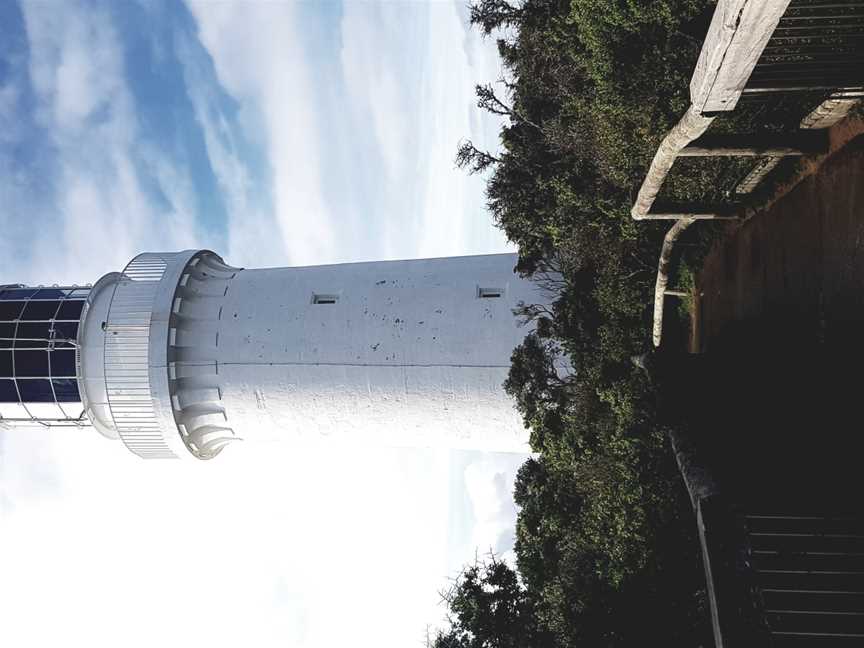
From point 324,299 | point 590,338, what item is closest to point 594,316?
point 590,338

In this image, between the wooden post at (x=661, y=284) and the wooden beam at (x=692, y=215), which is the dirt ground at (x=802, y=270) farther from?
the wooden post at (x=661, y=284)

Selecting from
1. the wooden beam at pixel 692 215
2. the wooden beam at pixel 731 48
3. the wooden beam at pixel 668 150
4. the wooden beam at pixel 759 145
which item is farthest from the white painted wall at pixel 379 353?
the wooden beam at pixel 731 48

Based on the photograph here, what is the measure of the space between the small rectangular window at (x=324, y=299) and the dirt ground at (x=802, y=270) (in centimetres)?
682

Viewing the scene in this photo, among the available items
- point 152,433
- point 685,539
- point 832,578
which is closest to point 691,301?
point 685,539

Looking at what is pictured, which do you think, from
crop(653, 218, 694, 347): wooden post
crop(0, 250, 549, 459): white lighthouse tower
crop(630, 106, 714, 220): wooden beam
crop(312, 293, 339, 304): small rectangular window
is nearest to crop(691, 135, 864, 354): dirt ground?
crop(653, 218, 694, 347): wooden post

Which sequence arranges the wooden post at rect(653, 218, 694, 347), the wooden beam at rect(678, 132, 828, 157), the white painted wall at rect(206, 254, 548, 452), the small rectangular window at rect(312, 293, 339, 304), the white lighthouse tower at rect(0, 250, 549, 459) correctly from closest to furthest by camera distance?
the wooden beam at rect(678, 132, 828, 157), the wooden post at rect(653, 218, 694, 347), the white painted wall at rect(206, 254, 548, 452), the white lighthouse tower at rect(0, 250, 549, 459), the small rectangular window at rect(312, 293, 339, 304)

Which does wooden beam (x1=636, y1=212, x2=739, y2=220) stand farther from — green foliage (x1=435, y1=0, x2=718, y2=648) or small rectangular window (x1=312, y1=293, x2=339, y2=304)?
small rectangular window (x1=312, y1=293, x2=339, y2=304)

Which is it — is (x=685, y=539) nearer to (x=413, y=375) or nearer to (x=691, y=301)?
(x=691, y=301)

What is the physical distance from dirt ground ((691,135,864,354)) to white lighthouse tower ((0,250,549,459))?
11.4 feet

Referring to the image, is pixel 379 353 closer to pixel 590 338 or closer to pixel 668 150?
pixel 590 338

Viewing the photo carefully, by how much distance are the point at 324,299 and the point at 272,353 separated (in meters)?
1.44

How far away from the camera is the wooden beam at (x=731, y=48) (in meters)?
4.65

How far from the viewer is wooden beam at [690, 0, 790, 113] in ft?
15.3

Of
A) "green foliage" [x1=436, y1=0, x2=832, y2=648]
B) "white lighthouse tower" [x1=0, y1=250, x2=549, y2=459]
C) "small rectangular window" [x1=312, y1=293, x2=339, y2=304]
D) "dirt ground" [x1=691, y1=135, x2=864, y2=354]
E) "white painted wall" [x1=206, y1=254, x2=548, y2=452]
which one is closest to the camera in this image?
"dirt ground" [x1=691, y1=135, x2=864, y2=354]
